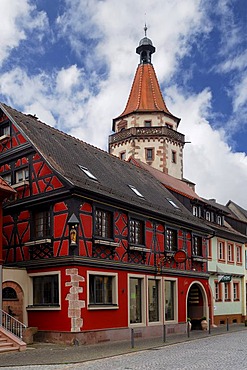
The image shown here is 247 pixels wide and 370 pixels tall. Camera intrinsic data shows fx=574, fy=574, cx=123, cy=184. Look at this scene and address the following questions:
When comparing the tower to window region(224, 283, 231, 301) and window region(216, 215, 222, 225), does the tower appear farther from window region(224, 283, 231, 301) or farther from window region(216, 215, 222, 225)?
window region(224, 283, 231, 301)

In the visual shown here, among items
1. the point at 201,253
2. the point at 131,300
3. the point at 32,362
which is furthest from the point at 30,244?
the point at 201,253

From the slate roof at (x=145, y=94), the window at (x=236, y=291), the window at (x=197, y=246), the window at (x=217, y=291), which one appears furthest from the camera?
the slate roof at (x=145, y=94)

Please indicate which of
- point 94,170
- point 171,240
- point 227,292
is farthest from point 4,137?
point 227,292

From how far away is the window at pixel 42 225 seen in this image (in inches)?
957

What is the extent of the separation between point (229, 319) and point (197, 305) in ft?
21.5

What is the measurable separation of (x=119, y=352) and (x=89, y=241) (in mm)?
5286

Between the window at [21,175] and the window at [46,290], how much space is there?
4536 mm

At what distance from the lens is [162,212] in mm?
29375

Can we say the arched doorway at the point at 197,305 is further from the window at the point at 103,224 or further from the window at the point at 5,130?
the window at the point at 5,130

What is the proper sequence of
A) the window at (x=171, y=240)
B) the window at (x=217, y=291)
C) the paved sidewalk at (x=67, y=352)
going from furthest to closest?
the window at (x=217, y=291) → the window at (x=171, y=240) → the paved sidewalk at (x=67, y=352)

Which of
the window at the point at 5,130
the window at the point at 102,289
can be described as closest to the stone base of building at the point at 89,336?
the window at the point at 102,289

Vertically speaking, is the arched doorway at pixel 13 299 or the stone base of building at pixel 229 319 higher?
the arched doorway at pixel 13 299

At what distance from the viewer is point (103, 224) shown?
25.0 metres

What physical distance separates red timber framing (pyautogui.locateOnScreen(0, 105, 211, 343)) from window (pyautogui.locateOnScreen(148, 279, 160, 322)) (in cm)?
5
